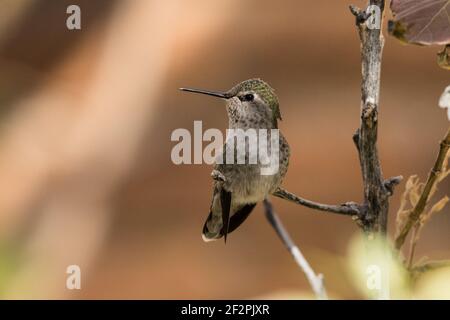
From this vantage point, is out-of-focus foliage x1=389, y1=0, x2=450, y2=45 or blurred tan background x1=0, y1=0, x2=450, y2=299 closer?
out-of-focus foliage x1=389, y1=0, x2=450, y2=45

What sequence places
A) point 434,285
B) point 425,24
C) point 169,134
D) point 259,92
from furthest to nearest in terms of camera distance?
point 169,134 → point 259,92 → point 434,285 → point 425,24

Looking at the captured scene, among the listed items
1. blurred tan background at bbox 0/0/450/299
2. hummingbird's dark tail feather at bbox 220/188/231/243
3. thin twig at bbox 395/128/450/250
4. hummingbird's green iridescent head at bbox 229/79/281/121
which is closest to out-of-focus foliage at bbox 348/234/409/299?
thin twig at bbox 395/128/450/250

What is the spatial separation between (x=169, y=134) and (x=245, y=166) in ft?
6.55

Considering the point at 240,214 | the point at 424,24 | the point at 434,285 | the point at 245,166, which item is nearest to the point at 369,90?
the point at 424,24

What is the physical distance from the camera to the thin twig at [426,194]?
25.4 inches

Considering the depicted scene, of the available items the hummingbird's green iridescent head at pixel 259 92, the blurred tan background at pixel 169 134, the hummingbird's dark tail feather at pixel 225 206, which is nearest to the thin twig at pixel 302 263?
the hummingbird's dark tail feather at pixel 225 206

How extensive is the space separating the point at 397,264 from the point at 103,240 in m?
2.41

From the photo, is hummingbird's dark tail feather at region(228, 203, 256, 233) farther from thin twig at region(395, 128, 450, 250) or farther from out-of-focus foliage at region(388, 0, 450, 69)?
out-of-focus foliage at region(388, 0, 450, 69)

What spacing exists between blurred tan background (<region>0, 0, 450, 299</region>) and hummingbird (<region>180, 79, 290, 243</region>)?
5.08 feet

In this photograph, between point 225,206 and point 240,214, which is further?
point 240,214

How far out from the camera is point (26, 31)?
3.03 meters

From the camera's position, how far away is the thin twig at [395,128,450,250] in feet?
2.11

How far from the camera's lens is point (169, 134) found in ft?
9.60

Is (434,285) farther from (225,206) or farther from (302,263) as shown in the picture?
(225,206)
